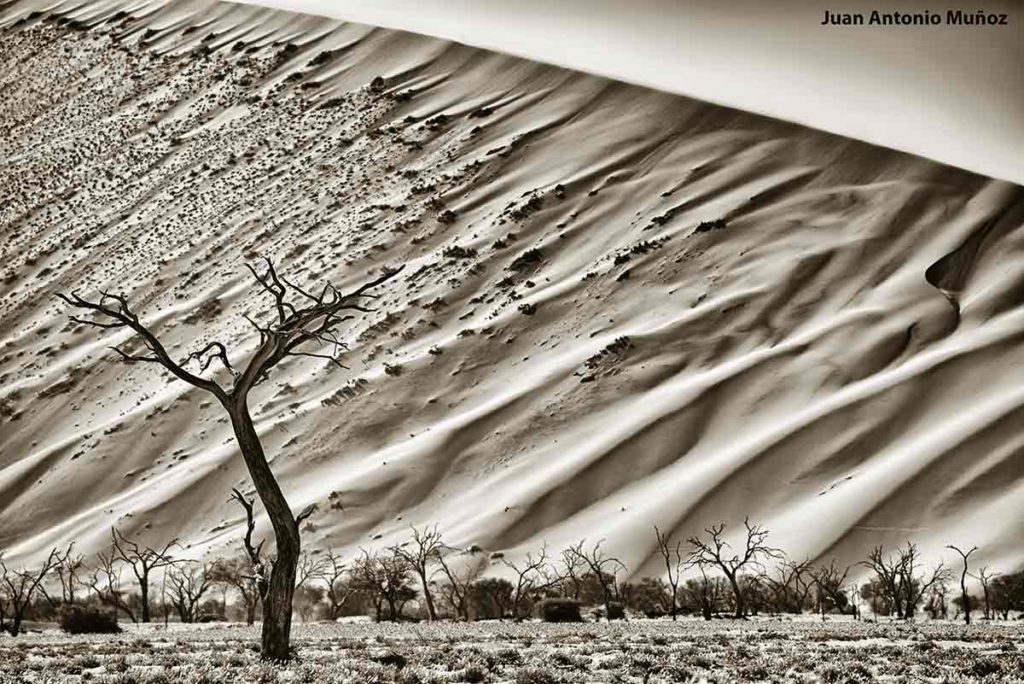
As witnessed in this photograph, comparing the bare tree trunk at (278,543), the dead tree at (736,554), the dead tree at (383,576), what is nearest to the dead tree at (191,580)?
the dead tree at (383,576)

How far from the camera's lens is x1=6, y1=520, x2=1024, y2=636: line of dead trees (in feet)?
75.0

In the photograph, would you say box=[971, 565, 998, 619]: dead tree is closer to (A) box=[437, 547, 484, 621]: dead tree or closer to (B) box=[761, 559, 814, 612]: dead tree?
(B) box=[761, 559, 814, 612]: dead tree

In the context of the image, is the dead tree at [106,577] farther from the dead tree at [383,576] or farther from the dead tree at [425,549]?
the dead tree at [425,549]

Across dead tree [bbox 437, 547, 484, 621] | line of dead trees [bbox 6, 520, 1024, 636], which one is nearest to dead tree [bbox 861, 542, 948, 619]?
line of dead trees [bbox 6, 520, 1024, 636]

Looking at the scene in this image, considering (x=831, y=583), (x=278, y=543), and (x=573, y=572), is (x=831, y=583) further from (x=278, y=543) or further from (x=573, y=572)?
(x=278, y=543)

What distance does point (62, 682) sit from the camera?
33.7 ft

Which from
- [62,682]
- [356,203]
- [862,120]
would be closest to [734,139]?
[862,120]

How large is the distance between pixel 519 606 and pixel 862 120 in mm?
23512

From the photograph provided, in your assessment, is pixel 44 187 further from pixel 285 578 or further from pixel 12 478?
pixel 285 578

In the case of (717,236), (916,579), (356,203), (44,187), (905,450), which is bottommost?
(916,579)

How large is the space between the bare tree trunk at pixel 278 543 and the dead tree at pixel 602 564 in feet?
40.9

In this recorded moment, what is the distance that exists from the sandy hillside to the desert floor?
9004 millimetres

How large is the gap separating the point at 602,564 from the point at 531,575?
1.55 meters

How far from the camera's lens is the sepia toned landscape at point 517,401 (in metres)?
17.0
